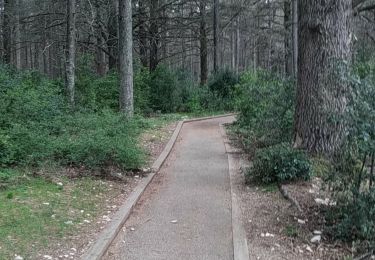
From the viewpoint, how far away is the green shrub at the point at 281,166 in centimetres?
848

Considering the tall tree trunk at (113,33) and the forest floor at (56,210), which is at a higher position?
the tall tree trunk at (113,33)

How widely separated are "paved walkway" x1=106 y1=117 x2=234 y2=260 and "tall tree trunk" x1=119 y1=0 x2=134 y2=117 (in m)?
4.93

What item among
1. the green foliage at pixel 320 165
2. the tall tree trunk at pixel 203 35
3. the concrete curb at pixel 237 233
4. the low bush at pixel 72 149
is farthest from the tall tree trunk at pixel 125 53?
the tall tree trunk at pixel 203 35

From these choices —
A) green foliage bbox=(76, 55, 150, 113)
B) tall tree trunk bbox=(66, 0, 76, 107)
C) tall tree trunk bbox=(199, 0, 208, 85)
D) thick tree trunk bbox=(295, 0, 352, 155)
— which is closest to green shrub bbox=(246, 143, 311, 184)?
thick tree trunk bbox=(295, 0, 352, 155)

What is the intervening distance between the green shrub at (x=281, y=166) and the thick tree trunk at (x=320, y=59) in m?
0.86

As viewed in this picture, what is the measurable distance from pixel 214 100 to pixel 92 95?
9460 mm

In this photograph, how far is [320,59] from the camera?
9.37 meters

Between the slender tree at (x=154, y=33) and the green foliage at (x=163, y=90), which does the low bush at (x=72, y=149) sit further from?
the slender tree at (x=154, y=33)

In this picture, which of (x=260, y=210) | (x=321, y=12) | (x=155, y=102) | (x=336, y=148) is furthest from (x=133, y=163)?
(x=155, y=102)

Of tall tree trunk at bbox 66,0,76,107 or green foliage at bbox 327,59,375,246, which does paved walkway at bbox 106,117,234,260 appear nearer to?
green foliage at bbox 327,59,375,246

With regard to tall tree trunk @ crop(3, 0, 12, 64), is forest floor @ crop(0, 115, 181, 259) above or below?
below

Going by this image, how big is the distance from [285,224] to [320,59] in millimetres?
4145

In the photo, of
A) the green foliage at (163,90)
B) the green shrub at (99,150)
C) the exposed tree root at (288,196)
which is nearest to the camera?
the exposed tree root at (288,196)

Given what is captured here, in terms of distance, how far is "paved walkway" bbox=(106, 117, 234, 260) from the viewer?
223 inches
